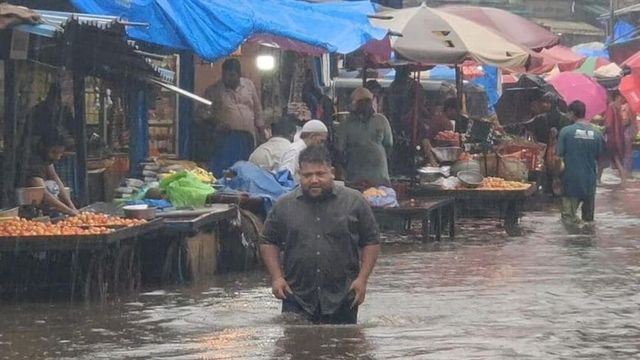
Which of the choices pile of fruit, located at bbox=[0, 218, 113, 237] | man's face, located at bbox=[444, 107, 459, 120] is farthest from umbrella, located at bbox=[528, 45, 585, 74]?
pile of fruit, located at bbox=[0, 218, 113, 237]

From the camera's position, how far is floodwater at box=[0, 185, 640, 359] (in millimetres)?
9391

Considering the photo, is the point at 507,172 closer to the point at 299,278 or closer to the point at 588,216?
the point at 588,216

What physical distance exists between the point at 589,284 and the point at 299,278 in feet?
17.2

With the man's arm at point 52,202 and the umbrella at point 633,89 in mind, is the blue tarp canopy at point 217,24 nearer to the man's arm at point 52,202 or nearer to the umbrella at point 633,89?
the man's arm at point 52,202

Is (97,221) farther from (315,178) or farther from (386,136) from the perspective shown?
(386,136)

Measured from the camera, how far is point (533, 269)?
15.0 m

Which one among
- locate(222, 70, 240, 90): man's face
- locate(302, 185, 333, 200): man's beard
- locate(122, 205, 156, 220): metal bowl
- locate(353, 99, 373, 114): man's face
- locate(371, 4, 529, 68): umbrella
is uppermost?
locate(371, 4, 529, 68): umbrella

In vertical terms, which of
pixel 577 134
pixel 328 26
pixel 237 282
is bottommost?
pixel 237 282

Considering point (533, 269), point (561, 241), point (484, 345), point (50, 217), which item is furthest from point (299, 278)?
point (561, 241)

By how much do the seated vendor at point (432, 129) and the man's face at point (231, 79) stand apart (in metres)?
3.90

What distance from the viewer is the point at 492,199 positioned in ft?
64.3

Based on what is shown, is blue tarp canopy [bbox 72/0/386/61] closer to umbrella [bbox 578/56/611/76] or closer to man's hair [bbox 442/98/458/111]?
man's hair [bbox 442/98/458/111]

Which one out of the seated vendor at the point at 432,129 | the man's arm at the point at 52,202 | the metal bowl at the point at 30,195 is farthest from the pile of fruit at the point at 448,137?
the metal bowl at the point at 30,195

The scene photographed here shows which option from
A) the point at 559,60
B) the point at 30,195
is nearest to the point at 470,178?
the point at 30,195
